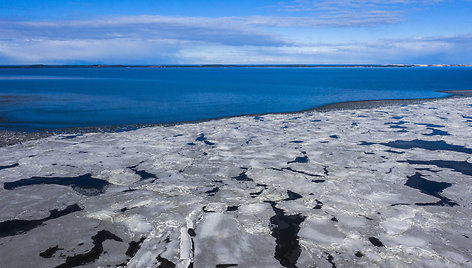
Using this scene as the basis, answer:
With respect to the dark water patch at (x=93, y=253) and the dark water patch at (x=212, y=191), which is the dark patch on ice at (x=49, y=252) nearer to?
the dark water patch at (x=93, y=253)

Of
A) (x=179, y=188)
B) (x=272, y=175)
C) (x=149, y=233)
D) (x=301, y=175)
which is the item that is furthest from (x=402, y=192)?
(x=149, y=233)

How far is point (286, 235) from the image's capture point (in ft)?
15.0

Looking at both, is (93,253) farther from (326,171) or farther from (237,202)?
(326,171)

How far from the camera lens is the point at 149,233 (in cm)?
461

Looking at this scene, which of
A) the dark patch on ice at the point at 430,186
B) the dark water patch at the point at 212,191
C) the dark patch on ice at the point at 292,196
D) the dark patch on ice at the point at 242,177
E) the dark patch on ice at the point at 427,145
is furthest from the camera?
the dark patch on ice at the point at 427,145

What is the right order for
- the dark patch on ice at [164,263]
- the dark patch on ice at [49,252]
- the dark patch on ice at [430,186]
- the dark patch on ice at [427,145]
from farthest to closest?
the dark patch on ice at [427,145], the dark patch on ice at [430,186], the dark patch on ice at [49,252], the dark patch on ice at [164,263]

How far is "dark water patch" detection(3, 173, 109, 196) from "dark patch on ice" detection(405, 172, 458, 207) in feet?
18.6

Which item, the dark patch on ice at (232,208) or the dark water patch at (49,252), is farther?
the dark patch on ice at (232,208)

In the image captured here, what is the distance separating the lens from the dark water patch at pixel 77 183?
20.1 feet

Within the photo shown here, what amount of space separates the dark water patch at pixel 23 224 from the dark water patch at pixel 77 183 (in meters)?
0.74

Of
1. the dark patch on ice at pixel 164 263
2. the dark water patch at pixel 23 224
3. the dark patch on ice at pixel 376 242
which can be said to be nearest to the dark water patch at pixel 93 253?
the dark patch on ice at pixel 164 263

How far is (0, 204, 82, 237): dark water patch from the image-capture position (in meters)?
4.65

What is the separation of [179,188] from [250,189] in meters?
1.31

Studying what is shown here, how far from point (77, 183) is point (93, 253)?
9.00 ft
